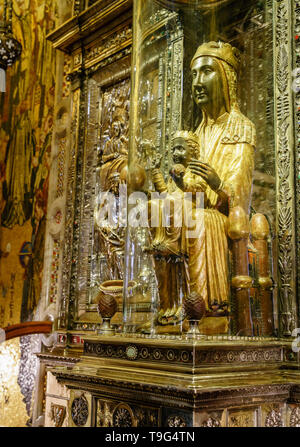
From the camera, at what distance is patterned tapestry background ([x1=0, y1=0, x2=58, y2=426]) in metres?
5.07

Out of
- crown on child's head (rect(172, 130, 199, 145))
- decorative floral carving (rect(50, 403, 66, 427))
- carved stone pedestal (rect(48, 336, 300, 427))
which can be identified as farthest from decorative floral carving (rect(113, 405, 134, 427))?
decorative floral carving (rect(50, 403, 66, 427))

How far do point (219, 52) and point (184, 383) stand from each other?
80.5 inches

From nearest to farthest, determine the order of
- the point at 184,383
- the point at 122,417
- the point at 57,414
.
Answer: the point at 184,383 < the point at 122,417 < the point at 57,414

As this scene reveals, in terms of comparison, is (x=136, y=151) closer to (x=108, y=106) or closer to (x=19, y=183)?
(x=108, y=106)

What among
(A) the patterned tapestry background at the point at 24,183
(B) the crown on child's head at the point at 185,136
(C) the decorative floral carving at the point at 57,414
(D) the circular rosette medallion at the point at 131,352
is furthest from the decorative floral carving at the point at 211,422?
(A) the patterned tapestry background at the point at 24,183

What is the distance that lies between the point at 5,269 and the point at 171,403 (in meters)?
3.75

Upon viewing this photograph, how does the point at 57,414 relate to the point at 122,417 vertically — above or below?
below

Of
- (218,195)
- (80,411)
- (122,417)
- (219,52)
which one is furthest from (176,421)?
(219,52)

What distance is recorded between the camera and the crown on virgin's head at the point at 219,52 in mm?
3264

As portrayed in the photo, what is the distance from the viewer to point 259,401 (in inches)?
98.9

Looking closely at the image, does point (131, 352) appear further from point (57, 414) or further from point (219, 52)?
point (57, 414)

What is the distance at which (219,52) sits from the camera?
3273 mm

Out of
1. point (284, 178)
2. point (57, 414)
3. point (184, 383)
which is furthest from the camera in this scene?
point (57, 414)

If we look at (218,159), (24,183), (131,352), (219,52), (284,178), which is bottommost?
(131,352)
